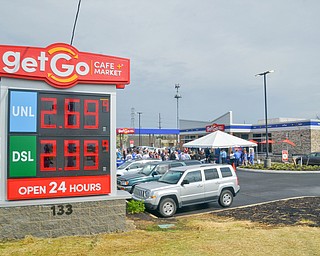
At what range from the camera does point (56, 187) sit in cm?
813

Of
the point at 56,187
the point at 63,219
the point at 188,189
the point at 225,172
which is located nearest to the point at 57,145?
the point at 56,187

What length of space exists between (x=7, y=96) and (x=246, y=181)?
1643 cm

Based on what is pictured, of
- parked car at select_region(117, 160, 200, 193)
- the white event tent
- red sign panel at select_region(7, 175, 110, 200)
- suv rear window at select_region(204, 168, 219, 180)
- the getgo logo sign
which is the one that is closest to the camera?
red sign panel at select_region(7, 175, 110, 200)

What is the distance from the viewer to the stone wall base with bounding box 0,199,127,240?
7.70 meters

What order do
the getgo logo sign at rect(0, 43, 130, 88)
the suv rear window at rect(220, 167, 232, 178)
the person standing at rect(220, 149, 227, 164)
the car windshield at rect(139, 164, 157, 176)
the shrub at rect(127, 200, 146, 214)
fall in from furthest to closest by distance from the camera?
1. the person standing at rect(220, 149, 227, 164)
2. the car windshield at rect(139, 164, 157, 176)
3. the suv rear window at rect(220, 167, 232, 178)
4. the shrub at rect(127, 200, 146, 214)
5. the getgo logo sign at rect(0, 43, 130, 88)

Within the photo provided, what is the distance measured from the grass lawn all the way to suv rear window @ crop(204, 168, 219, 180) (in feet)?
12.5

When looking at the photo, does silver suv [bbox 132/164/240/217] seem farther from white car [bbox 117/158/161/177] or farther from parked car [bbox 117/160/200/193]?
white car [bbox 117/158/161/177]

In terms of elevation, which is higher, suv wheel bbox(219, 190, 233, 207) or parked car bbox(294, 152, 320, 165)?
parked car bbox(294, 152, 320, 165)

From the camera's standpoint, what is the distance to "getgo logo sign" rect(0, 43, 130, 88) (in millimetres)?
7926

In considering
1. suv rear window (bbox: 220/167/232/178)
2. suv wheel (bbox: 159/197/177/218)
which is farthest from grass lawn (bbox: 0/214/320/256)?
suv rear window (bbox: 220/167/232/178)

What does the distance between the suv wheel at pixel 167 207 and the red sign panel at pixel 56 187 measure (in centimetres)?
323

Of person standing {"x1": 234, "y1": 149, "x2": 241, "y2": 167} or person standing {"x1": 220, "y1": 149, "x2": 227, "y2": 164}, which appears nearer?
person standing {"x1": 220, "y1": 149, "x2": 227, "y2": 164}

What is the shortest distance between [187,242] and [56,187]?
3.32 metres

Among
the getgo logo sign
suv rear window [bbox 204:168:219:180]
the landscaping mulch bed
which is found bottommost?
the landscaping mulch bed
